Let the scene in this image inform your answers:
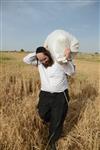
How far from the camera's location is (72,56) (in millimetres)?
3594

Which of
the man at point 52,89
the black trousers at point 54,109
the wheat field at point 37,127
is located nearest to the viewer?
the wheat field at point 37,127

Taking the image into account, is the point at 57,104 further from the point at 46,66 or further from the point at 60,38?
the point at 60,38

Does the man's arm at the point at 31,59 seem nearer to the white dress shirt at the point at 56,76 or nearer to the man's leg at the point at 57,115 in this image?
the white dress shirt at the point at 56,76

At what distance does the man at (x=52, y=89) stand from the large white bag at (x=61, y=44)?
3.6 inches

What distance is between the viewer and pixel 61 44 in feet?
11.5

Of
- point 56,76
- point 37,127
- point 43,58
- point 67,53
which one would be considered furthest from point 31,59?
point 37,127

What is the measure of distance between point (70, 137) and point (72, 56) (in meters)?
0.94

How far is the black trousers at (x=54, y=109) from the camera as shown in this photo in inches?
143

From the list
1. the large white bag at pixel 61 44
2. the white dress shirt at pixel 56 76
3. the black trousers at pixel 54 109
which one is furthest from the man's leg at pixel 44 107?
the large white bag at pixel 61 44

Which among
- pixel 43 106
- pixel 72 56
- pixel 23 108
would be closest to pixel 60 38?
pixel 72 56

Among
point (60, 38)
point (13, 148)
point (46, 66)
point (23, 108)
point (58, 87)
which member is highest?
point (60, 38)

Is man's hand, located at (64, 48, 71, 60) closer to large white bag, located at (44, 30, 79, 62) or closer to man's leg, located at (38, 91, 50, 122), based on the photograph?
large white bag, located at (44, 30, 79, 62)

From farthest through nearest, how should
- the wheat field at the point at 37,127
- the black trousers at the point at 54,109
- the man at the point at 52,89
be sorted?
the black trousers at the point at 54,109
the man at the point at 52,89
the wheat field at the point at 37,127

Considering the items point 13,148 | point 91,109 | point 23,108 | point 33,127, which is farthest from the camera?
point 91,109
